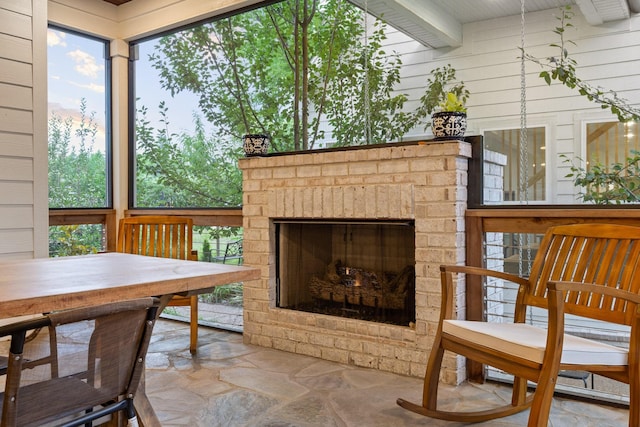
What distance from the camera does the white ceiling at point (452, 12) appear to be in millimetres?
2426

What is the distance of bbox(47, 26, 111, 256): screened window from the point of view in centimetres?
422

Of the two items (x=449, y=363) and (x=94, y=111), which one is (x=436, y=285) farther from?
(x=94, y=111)

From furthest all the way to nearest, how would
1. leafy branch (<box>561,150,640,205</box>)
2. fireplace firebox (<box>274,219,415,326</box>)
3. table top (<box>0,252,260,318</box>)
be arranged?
1. fireplace firebox (<box>274,219,415,326</box>)
2. leafy branch (<box>561,150,640,205</box>)
3. table top (<box>0,252,260,318</box>)

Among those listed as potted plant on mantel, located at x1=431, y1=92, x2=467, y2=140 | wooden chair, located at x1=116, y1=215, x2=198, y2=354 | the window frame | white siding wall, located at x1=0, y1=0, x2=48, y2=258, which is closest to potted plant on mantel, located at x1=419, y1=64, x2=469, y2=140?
potted plant on mantel, located at x1=431, y1=92, x2=467, y2=140

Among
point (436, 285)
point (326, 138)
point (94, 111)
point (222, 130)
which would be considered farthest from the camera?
point (94, 111)

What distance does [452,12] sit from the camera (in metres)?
2.82

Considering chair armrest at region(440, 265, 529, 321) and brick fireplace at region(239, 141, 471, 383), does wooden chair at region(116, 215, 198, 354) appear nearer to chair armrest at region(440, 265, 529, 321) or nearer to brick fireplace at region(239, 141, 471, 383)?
brick fireplace at region(239, 141, 471, 383)

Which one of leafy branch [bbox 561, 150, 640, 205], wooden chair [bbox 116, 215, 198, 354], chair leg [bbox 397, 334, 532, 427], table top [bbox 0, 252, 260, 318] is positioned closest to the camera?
table top [bbox 0, 252, 260, 318]

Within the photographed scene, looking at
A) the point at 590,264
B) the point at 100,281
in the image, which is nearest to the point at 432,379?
the point at 590,264

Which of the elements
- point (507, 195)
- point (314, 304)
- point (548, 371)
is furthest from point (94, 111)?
point (548, 371)

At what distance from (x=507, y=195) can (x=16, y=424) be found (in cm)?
240

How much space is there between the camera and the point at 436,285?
9.04ft

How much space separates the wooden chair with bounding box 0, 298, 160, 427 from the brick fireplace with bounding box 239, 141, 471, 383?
6.00 feet

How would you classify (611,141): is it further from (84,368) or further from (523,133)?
(84,368)
